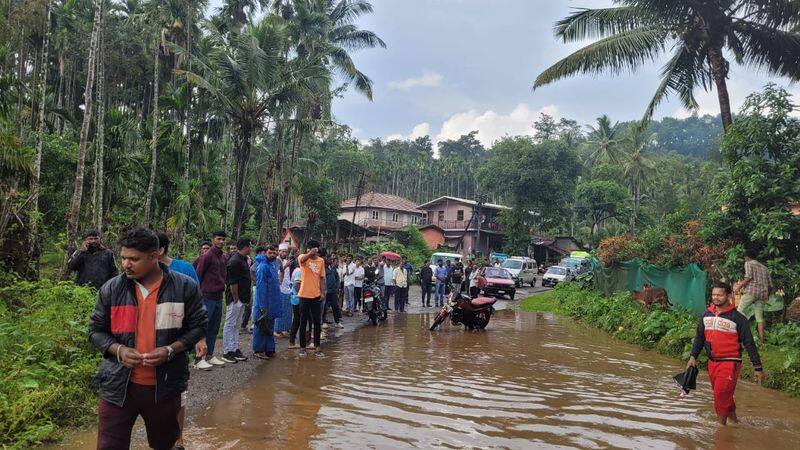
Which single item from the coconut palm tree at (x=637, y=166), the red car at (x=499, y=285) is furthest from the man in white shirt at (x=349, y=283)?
the coconut palm tree at (x=637, y=166)

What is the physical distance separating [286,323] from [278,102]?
12567 millimetres

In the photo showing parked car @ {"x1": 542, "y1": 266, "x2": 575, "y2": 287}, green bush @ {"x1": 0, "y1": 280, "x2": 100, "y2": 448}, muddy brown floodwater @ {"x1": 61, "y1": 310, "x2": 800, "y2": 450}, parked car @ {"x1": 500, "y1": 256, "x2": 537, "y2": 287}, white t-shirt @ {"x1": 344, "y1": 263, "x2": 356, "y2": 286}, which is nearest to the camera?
green bush @ {"x1": 0, "y1": 280, "x2": 100, "y2": 448}

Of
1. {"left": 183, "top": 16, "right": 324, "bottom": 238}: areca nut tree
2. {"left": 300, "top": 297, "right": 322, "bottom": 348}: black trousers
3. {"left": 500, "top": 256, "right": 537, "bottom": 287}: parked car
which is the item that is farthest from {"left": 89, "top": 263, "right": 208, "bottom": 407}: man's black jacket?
{"left": 500, "top": 256, "right": 537, "bottom": 287}: parked car

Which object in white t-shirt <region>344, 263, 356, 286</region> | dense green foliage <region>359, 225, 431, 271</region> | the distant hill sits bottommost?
white t-shirt <region>344, 263, 356, 286</region>

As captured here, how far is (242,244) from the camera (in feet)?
27.5

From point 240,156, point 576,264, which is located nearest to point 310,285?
point 240,156

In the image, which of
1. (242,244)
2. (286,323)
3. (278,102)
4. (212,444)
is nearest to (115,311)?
(212,444)

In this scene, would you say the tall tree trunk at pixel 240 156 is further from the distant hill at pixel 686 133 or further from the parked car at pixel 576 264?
the distant hill at pixel 686 133

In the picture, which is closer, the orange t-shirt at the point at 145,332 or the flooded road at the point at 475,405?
the orange t-shirt at the point at 145,332

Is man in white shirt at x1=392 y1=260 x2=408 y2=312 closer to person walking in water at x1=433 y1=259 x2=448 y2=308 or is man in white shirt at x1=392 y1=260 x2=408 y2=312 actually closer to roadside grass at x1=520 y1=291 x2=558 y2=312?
person walking in water at x1=433 y1=259 x2=448 y2=308

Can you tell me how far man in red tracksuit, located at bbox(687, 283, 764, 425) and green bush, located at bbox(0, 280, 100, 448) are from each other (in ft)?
20.4

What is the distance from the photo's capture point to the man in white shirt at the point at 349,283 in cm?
1594

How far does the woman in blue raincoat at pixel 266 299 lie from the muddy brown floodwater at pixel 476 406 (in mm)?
366

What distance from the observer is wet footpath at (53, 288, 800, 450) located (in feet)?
17.4
